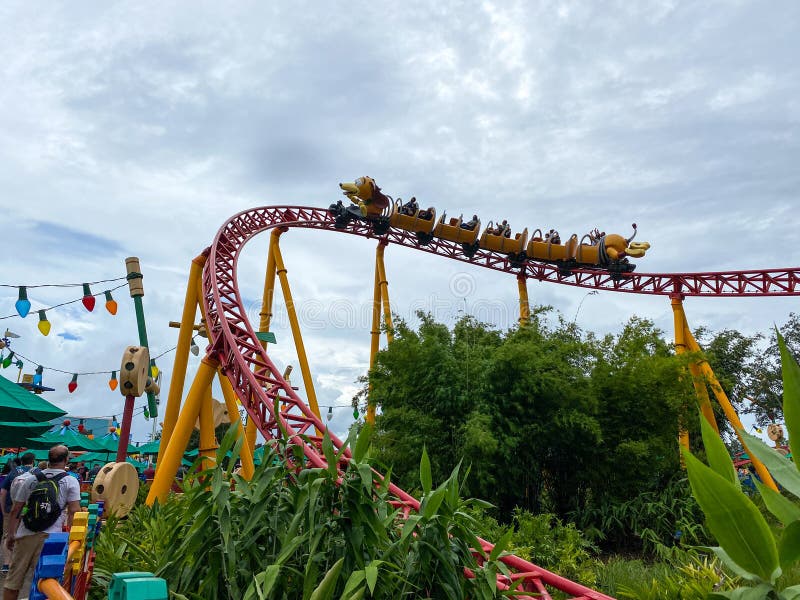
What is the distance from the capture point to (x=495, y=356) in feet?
28.4

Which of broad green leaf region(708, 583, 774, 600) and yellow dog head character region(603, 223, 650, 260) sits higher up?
yellow dog head character region(603, 223, 650, 260)

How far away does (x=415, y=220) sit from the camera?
13766 millimetres

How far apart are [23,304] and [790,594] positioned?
35.3ft

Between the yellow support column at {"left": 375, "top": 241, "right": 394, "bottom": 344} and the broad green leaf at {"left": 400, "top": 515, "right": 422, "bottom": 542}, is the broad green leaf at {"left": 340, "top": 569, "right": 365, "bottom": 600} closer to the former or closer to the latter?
the broad green leaf at {"left": 400, "top": 515, "right": 422, "bottom": 542}

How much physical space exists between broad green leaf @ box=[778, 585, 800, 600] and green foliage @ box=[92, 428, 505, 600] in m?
2.01

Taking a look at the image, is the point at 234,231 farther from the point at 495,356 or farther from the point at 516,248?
the point at 516,248

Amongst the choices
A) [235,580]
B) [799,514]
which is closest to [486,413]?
[235,580]

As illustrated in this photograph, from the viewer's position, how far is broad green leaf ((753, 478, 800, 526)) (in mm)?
653

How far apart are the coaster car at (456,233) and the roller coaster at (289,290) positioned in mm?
24

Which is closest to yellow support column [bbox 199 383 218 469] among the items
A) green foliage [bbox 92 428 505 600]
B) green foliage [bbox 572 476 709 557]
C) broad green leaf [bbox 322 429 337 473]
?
green foliage [bbox 572 476 709 557]

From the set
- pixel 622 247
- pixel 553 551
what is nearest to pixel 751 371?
pixel 622 247

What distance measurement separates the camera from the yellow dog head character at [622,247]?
13.4 m

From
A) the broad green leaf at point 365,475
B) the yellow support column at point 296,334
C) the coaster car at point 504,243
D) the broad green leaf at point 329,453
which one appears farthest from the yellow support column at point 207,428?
the coaster car at point 504,243

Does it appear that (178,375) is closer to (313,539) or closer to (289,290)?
(289,290)
